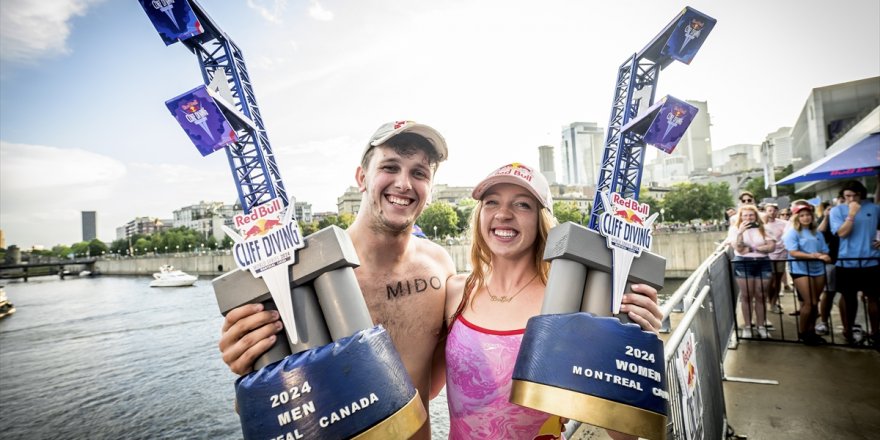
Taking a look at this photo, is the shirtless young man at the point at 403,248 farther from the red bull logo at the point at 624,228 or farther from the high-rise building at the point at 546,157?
the high-rise building at the point at 546,157

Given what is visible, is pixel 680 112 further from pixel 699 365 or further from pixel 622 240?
pixel 699 365

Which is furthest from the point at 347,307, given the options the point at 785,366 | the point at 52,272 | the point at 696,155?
the point at 696,155

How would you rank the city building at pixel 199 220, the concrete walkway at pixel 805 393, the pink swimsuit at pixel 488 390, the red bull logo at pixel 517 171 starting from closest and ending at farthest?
the pink swimsuit at pixel 488 390, the red bull logo at pixel 517 171, the concrete walkway at pixel 805 393, the city building at pixel 199 220

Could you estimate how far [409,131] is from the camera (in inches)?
86.7

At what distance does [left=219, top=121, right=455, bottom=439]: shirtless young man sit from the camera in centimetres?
223

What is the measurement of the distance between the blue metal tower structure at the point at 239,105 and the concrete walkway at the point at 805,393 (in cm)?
485

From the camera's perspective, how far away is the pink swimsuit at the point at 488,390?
6.37ft

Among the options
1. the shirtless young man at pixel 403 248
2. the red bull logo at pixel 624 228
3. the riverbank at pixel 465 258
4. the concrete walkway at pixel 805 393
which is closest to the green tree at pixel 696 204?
the riverbank at pixel 465 258

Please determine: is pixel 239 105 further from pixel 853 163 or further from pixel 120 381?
pixel 120 381

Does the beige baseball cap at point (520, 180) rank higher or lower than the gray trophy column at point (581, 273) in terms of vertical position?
higher

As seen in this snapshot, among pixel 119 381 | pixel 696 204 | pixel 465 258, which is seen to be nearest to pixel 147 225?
pixel 465 258

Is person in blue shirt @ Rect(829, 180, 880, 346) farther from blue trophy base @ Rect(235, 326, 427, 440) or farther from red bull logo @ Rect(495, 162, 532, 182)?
blue trophy base @ Rect(235, 326, 427, 440)

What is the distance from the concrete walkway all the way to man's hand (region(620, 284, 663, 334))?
337 cm

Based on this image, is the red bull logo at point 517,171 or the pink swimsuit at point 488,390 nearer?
the pink swimsuit at point 488,390
